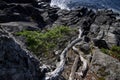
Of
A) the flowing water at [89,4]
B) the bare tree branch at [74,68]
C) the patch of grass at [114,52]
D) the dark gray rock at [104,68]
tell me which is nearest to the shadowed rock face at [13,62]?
the bare tree branch at [74,68]

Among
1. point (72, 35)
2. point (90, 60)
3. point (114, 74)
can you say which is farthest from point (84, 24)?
point (114, 74)

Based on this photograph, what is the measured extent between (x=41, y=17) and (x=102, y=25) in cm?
1026

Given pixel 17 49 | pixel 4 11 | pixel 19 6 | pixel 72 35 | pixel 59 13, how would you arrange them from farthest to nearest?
pixel 59 13 → pixel 19 6 → pixel 4 11 → pixel 72 35 → pixel 17 49

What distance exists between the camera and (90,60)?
76.0 feet

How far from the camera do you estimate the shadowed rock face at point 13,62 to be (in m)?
11.3

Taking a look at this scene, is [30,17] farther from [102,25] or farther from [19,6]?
[102,25]

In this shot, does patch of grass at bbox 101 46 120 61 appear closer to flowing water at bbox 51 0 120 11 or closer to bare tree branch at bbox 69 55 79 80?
bare tree branch at bbox 69 55 79 80

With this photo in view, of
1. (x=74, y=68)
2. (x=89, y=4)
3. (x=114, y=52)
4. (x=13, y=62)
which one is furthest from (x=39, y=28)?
(x=89, y=4)

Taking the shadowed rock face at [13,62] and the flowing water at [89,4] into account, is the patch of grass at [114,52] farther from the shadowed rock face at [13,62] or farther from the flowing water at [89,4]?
the flowing water at [89,4]

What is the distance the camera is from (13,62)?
11750mm

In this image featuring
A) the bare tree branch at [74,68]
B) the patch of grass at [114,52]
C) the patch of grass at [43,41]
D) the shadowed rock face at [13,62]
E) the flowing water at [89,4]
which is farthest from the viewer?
the flowing water at [89,4]

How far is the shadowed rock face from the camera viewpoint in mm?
11344

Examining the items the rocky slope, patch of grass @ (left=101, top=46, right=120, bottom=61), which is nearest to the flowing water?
the rocky slope

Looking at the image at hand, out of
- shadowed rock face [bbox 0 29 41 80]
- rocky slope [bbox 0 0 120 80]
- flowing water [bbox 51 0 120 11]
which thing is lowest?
flowing water [bbox 51 0 120 11]
